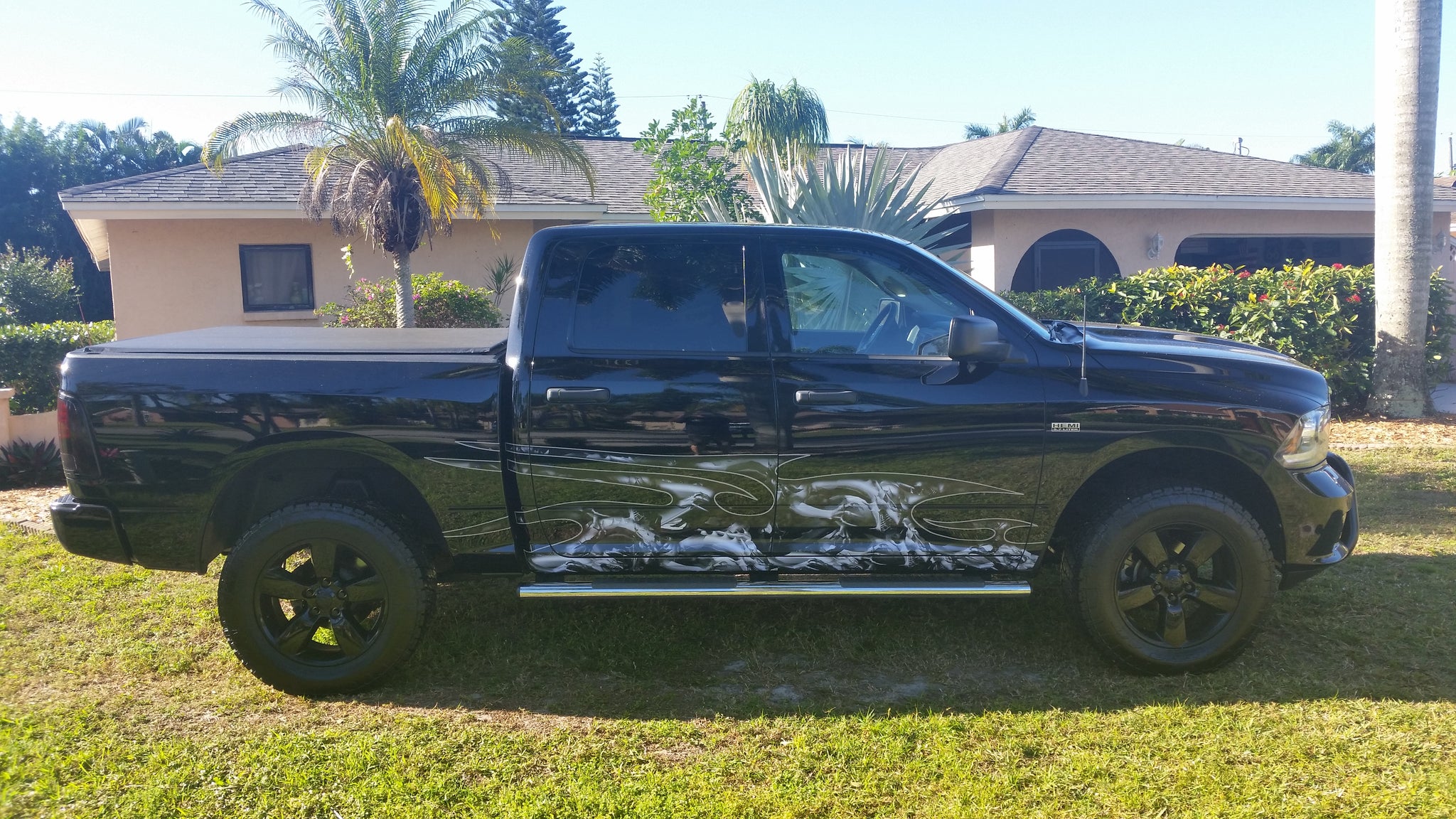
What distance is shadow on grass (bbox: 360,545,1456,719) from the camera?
432 centimetres

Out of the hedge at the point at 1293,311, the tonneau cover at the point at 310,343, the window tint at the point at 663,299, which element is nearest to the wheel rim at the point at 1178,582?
the window tint at the point at 663,299

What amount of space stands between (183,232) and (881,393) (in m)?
13.6

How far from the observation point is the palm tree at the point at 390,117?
1273cm

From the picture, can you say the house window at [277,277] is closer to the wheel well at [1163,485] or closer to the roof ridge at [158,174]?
the roof ridge at [158,174]

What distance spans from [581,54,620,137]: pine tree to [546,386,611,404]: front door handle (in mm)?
44627

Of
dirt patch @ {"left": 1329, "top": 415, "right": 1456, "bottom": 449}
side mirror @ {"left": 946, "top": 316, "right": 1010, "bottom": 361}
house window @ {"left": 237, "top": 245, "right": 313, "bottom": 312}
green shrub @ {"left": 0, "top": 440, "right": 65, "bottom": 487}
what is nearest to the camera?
side mirror @ {"left": 946, "top": 316, "right": 1010, "bottom": 361}

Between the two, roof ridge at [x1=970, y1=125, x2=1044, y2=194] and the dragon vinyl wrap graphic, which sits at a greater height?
roof ridge at [x1=970, y1=125, x2=1044, y2=194]

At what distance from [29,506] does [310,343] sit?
5.29 meters

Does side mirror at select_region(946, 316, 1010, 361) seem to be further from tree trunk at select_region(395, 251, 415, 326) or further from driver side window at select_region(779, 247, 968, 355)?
tree trunk at select_region(395, 251, 415, 326)

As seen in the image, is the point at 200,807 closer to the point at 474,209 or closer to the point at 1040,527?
the point at 1040,527

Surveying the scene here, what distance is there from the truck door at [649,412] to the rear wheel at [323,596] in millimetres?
585

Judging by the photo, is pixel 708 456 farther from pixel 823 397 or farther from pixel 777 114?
pixel 777 114

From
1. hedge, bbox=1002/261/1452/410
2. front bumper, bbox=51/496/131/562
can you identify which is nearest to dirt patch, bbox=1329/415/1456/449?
hedge, bbox=1002/261/1452/410

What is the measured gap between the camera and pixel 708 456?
431 centimetres
